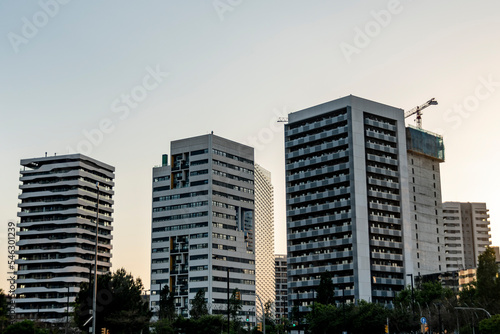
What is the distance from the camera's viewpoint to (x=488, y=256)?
101562mm

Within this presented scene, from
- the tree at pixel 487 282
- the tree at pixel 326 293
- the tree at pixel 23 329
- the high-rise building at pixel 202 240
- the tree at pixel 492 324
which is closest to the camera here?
the tree at pixel 23 329

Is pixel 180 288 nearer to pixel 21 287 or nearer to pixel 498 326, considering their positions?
pixel 21 287

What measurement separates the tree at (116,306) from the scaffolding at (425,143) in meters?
112

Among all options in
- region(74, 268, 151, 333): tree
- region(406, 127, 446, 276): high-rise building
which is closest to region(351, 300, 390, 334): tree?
region(74, 268, 151, 333): tree

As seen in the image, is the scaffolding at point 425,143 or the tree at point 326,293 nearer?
the tree at point 326,293

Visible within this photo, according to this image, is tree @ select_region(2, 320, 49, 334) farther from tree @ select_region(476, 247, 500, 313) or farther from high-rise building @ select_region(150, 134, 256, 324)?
high-rise building @ select_region(150, 134, 256, 324)

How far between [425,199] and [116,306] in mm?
118833

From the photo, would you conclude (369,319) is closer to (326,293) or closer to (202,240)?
(326,293)

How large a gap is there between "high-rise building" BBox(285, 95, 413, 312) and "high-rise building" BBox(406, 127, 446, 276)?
30.3 ft

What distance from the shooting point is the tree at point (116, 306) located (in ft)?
248

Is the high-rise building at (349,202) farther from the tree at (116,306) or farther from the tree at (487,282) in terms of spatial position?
the tree at (116,306)

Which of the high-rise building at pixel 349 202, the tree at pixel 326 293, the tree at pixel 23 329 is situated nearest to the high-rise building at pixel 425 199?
the high-rise building at pixel 349 202

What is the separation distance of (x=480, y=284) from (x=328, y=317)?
29588 millimetres

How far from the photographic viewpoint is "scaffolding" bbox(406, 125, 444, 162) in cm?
17488
